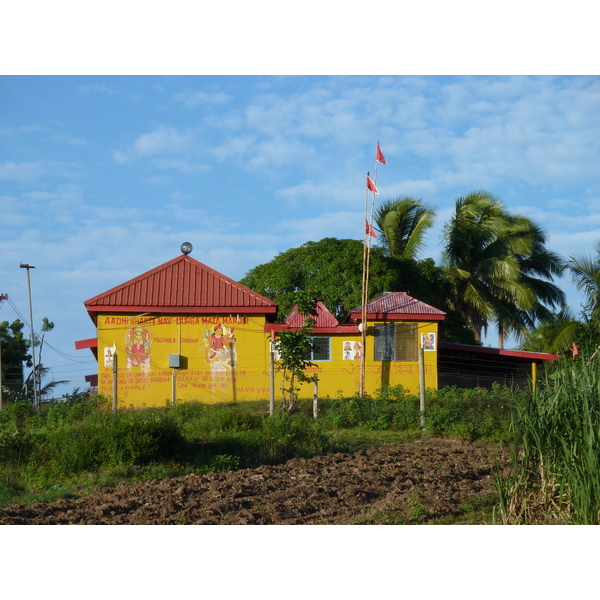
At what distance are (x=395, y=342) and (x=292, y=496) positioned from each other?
11148 millimetres

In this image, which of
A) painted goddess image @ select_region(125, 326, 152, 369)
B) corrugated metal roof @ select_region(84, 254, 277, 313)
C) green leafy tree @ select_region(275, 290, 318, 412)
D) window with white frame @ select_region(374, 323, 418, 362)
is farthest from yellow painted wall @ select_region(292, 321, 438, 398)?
painted goddess image @ select_region(125, 326, 152, 369)

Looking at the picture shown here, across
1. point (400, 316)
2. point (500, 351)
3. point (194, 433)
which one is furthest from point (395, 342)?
point (194, 433)

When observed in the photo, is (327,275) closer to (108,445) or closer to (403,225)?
(403,225)

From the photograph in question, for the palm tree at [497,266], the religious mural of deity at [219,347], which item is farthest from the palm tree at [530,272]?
the religious mural of deity at [219,347]

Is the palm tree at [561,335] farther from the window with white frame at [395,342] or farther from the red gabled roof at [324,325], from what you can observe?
the red gabled roof at [324,325]

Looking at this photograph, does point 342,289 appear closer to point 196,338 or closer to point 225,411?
point 196,338

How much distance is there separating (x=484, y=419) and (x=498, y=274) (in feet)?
51.0

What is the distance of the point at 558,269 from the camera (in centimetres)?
3212

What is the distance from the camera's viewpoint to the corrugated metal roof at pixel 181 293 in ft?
65.3

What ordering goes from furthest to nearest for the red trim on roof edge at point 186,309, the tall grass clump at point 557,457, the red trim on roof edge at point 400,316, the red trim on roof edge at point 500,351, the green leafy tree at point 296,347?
the red trim on roof edge at point 500,351, the red trim on roof edge at point 400,316, the red trim on roof edge at point 186,309, the green leafy tree at point 296,347, the tall grass clump at point 557,457

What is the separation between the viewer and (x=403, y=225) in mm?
32219

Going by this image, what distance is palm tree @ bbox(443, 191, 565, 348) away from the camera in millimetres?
29891

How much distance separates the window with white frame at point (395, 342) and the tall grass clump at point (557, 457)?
12.2 meters

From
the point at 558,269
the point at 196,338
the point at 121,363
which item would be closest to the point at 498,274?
the point at 558,269
